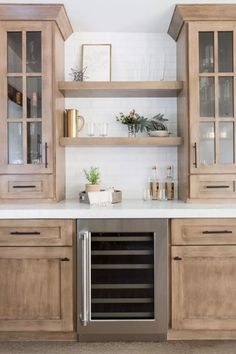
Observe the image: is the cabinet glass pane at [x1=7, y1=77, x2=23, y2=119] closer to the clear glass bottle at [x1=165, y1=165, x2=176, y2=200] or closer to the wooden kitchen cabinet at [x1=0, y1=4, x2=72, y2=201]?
the wooden kitchen cabinet at [x1=0, y1=4, x2=72, y2=201]

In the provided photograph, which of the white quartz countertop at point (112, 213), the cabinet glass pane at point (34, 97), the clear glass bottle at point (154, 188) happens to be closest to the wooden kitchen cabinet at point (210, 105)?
the white quartz countertop at point (112, 213)

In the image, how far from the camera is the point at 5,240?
2312 mm

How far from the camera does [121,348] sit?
2.32 m

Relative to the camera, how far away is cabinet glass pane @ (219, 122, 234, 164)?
2.62m

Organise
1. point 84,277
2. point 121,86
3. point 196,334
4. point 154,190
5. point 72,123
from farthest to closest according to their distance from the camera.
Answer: point 154,190, point 72,123, point 121,86, point 196,334, point 84,277

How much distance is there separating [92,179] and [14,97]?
882mm

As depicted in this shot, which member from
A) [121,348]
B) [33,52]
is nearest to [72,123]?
[33,52]

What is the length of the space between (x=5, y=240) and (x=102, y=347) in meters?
0.99

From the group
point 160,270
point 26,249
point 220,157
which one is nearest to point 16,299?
point 26,249

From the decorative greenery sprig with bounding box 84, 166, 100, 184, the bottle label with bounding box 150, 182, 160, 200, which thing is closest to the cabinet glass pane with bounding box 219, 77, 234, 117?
the bottle label with bounding box 150, 182, 160, 200

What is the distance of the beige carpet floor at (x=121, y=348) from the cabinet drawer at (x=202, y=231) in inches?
28.2

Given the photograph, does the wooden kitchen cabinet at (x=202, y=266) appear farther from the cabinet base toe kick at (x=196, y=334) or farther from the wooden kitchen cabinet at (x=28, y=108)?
the wooden kitchen cabinet at (x=28, y=108)

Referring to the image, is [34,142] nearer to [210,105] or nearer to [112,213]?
[112,213]

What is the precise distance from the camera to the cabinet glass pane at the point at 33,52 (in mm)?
2611
